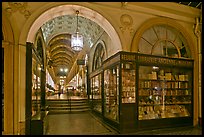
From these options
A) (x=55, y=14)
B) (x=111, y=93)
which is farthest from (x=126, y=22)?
(x=111, y=93)

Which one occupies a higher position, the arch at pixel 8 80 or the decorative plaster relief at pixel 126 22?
the decorative plaster relief at pixel 126 22

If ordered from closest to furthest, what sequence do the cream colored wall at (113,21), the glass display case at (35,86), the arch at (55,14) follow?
1. the cream colored wall at (113,21)
2. the arch at (55,14)
3. the glass display case at (35,86)

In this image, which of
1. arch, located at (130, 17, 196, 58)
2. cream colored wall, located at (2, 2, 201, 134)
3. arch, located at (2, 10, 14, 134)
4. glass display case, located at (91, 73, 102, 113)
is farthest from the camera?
glass display case, located at (91, 73, 102, 113)

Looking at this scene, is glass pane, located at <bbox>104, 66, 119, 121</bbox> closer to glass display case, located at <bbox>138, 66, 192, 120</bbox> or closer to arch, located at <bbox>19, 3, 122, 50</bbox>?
glass display case, located at <bbox>138, 66, 192, 120</bbox>

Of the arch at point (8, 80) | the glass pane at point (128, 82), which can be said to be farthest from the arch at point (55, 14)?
the glass pane at point (128, 82)

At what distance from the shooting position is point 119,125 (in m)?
6.63

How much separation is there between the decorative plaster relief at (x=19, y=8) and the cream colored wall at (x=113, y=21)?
27 mm

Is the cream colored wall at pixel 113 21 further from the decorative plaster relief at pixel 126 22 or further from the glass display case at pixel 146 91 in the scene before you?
the glass display case at pixel 146 91

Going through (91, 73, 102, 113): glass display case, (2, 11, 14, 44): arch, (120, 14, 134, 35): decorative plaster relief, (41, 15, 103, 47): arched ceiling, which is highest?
(41, 15, 103, 47): arched ceiling

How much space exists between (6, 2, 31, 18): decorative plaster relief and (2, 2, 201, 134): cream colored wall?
0.09ft

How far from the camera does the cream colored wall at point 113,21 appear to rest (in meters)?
5.60

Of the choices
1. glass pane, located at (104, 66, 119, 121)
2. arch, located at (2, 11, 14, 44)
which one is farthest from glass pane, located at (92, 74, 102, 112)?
arch, located at (2, 11, 14, 44)

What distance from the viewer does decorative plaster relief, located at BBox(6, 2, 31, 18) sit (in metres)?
5.63

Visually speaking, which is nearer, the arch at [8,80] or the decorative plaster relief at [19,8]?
the arch at [8,80]
